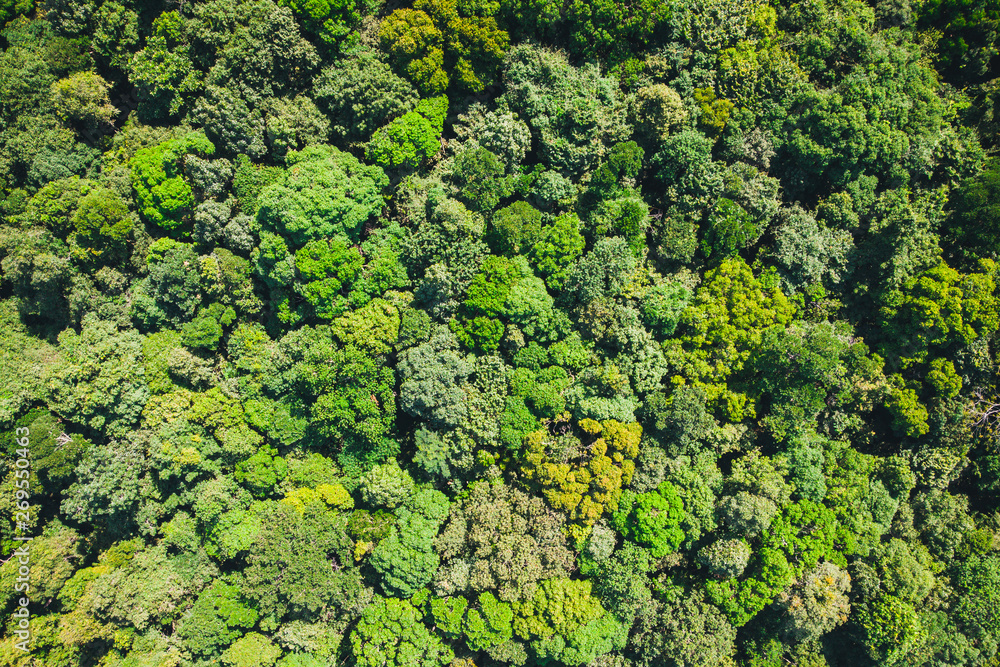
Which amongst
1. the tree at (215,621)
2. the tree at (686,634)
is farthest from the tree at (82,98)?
the tree at (686,634)

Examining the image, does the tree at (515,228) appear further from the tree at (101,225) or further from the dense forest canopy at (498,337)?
the tree at (101,225)

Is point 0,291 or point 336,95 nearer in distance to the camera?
point 336,95

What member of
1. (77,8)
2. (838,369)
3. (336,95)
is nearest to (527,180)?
(336,95)

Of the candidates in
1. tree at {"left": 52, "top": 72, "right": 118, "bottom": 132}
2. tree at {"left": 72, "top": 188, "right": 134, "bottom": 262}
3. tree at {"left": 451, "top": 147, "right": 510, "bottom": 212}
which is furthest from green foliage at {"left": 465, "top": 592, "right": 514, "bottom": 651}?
tree at {"left": 52, "top": 72, "right": 118, "bottom": 132}

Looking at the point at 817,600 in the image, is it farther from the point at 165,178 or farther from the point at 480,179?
the point at 165,178

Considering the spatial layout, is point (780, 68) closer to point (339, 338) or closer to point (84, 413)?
point (339, 338)

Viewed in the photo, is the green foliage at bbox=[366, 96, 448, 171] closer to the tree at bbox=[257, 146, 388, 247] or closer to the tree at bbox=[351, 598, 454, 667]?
the tree at bbox=[257, 146, 388, 247]

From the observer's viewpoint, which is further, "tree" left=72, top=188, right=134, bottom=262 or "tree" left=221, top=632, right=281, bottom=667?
"tree" left=72, top=188, right=134, bottom=262

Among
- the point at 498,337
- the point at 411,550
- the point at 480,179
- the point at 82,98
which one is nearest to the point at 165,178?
the point at 82,98
